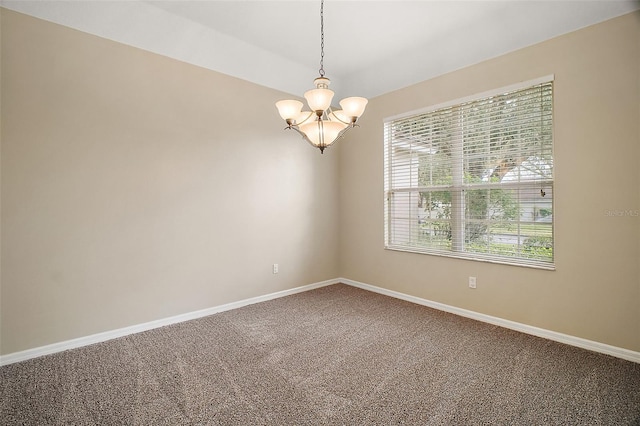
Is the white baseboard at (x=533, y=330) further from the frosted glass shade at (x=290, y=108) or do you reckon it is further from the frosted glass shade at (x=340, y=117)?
the frosted glass shade at (x=290, y=108)

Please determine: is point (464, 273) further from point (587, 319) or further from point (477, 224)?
point (587, 319)

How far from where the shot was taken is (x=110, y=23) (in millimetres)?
2646

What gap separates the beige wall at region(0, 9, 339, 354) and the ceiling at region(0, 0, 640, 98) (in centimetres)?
15

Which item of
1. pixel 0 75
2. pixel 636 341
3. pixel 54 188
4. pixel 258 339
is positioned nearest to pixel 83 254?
pixel 54 188

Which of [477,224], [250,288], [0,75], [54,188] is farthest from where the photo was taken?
[250,288]

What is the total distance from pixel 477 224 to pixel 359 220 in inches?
60.8

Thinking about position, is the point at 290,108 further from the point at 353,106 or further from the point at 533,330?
the point at 533,330

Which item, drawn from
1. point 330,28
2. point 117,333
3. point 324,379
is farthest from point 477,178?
point 117,333

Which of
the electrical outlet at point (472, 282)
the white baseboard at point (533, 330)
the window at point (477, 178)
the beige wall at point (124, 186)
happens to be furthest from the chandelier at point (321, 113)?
the white baseboard at point (533, 330)

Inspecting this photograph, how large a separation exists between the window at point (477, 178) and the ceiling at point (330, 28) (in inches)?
19.4

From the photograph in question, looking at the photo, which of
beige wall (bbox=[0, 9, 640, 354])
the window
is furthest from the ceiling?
the window

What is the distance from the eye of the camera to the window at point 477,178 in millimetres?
2783

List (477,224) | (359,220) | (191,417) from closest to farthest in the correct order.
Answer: (191,417), (477,224), (359,220)

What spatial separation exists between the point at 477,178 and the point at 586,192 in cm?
89
